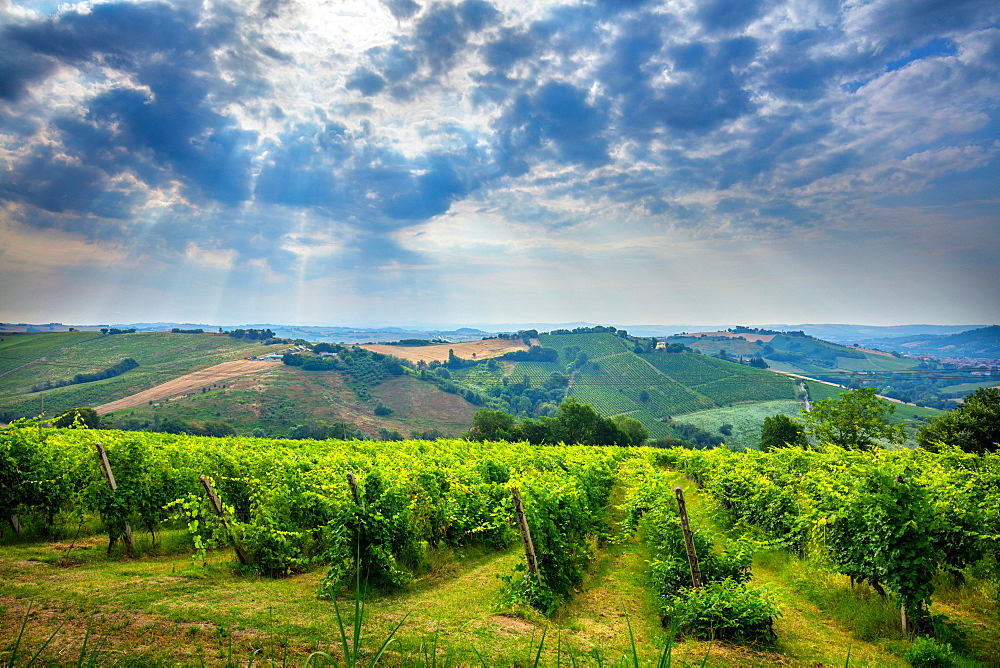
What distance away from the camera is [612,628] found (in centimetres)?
915

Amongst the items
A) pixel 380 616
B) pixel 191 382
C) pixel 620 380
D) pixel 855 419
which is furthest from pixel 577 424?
pixel 191 382

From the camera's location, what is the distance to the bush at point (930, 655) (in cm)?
757

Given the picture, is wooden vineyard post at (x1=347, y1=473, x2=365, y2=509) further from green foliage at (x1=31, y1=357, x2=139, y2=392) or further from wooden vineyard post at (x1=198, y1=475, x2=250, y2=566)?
green foliage at (x1=31, y1=357, x2=139, y2=392)

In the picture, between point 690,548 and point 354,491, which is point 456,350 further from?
point 690,548

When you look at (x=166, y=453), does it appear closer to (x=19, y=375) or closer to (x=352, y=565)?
(x=352, y=565)

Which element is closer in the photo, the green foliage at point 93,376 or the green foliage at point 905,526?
the green foliage at point 905,526

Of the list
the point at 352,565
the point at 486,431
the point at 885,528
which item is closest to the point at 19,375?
the point at 486,431

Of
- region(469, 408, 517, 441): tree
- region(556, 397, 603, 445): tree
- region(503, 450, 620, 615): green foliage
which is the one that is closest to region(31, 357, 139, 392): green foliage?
region(469, 408, 517, 441): tree

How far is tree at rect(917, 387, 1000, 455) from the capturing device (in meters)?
30.0

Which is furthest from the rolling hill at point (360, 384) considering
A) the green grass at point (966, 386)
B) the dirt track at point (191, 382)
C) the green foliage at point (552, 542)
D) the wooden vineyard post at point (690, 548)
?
the wooden vineyard post at point (690, 548)

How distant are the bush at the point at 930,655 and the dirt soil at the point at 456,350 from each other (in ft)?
518

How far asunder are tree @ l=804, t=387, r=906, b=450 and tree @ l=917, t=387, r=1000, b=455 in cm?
254

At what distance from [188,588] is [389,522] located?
3.75m

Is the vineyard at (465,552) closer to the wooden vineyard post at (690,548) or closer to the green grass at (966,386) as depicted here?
the wooden vineyard post at (690,548)
